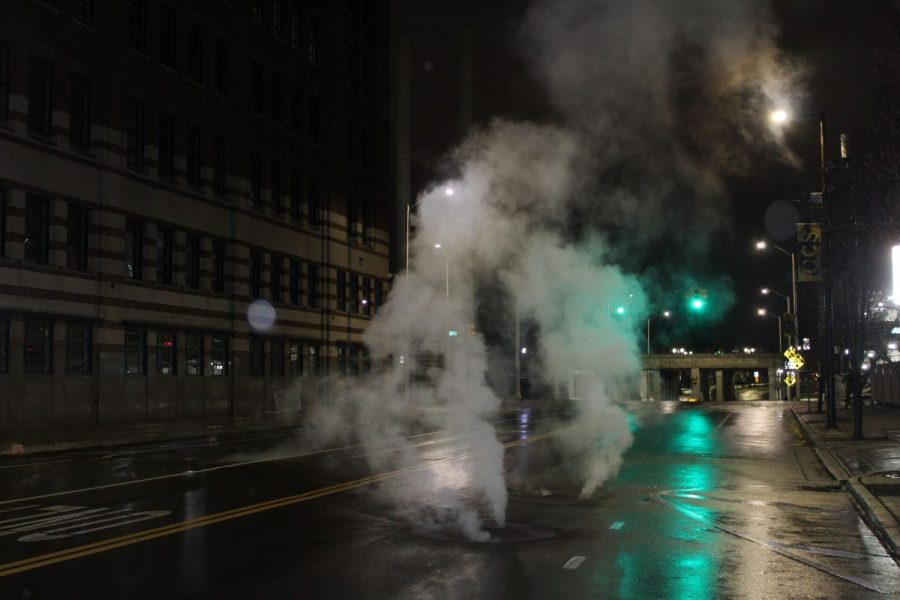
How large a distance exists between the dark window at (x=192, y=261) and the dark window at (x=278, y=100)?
8717mm

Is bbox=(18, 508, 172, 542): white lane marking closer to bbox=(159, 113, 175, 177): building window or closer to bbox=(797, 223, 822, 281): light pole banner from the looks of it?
bbox=(797, 223, 822, 281): light pole banner

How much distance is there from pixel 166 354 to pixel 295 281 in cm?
1038

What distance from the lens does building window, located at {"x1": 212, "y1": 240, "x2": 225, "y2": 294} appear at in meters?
37.4

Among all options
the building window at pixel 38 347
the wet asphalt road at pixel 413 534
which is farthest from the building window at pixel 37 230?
the wet asphalt road at pixel 413 534

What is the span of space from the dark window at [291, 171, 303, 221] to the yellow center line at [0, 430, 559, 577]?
29.4 meters

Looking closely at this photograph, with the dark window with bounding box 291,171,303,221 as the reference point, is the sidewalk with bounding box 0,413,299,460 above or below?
below

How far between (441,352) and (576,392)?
1075cm

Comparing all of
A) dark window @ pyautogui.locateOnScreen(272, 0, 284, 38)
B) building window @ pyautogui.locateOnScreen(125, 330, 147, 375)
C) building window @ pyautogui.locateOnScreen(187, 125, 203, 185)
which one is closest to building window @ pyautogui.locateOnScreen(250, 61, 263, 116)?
dark window @ pyautogui.locateOnScreen(272, 0, 284, 38)

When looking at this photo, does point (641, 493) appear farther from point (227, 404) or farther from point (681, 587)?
point (227, 404)

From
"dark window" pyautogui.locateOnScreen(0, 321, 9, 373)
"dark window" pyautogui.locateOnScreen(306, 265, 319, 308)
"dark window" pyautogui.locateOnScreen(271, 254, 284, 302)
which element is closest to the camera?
"dark window" pyautogui.locateOnScreen(0, 321, 9, 373)

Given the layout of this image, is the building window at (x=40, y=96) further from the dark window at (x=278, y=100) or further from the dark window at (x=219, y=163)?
the dark window at (x=278, y=100)

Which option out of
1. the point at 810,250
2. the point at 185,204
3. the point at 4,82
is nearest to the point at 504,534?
the point at 810,250

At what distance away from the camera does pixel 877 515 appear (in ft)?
36.5

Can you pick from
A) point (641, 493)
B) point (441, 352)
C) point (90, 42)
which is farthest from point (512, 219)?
point (90, 42)
